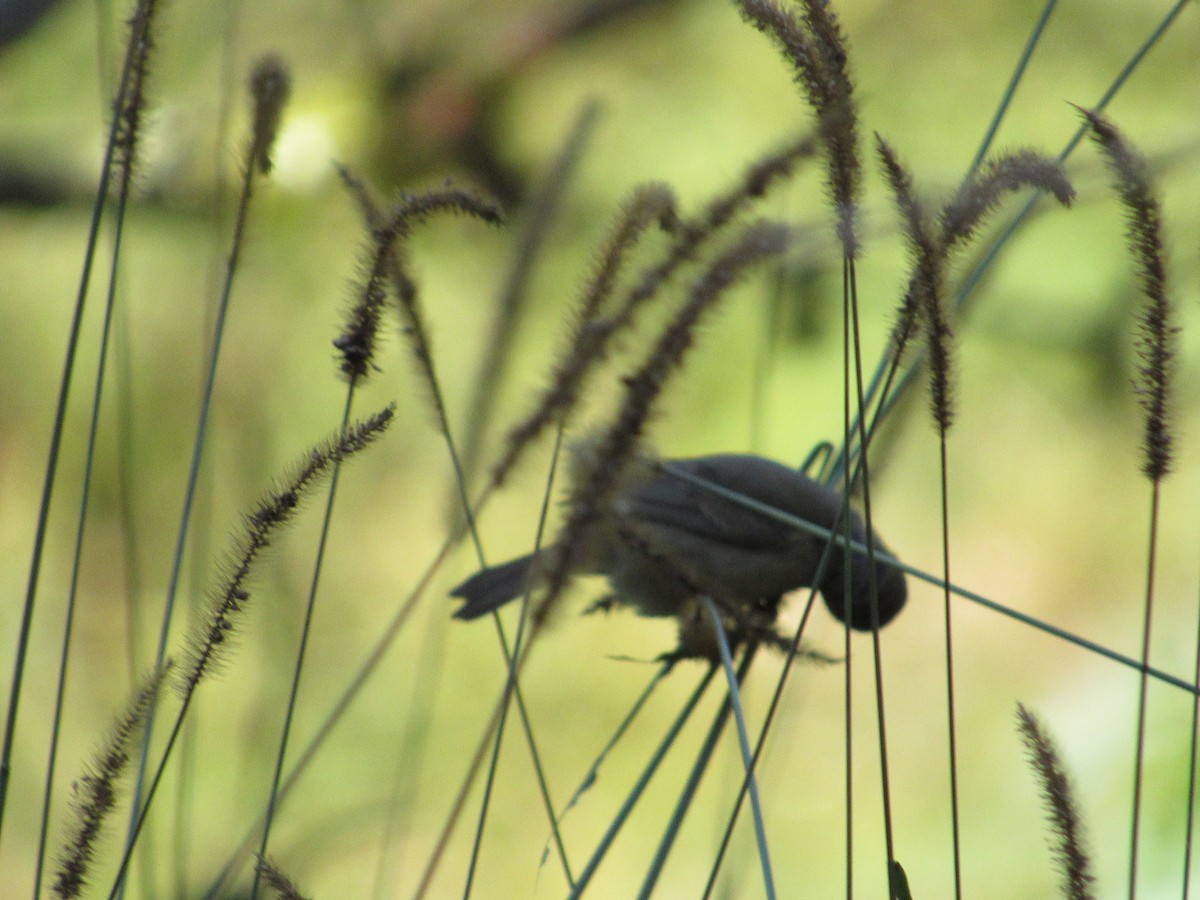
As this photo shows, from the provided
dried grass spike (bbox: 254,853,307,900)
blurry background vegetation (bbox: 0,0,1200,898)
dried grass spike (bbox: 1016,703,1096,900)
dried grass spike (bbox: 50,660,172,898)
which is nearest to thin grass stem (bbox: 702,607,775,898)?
dried grass spike (bbox: 1016,703,1096,900)

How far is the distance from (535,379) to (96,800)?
321cm

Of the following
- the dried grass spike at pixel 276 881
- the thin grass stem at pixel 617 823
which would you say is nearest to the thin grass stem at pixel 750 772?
the thin grass stem at pixel 617 823

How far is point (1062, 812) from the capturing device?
1.06m

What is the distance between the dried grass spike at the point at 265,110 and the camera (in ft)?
4.31

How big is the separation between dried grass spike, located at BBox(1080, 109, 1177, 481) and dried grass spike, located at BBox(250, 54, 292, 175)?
0.86m

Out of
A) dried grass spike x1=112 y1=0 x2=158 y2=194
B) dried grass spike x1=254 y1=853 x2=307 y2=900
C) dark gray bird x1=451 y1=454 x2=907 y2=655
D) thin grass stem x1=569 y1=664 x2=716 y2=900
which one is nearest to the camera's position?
dried grass spike x1=254 y1=853 x2=307 y2=900

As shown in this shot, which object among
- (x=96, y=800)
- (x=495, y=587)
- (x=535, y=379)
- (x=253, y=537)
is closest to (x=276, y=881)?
(x=96, y=800)

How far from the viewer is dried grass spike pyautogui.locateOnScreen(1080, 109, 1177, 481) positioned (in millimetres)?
1034

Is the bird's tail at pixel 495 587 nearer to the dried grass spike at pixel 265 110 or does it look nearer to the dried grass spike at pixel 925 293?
the dried grass spike at pixel 265 110

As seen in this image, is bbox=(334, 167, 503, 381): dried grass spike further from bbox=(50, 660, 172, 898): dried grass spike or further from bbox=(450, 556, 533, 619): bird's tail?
bbox=(450, 556, 533, 619): bird's tail

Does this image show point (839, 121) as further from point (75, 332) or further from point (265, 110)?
point (75, 332)

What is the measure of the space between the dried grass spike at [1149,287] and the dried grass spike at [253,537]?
683 millimetres

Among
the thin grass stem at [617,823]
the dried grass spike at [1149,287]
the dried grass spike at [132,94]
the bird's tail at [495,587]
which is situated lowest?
the thin grass stem at [617,823]

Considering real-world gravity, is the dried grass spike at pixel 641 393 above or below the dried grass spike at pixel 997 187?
below
